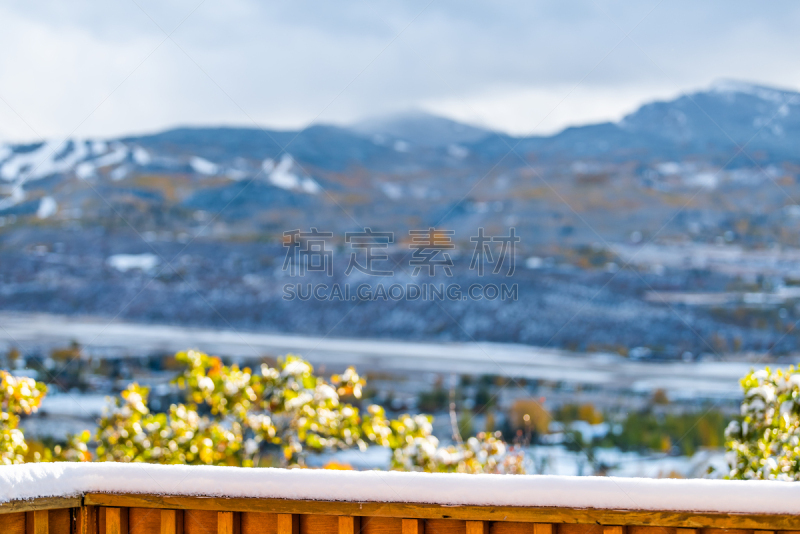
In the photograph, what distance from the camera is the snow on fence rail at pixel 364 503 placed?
0.99m

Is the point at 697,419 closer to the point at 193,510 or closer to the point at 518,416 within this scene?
the point at 518,416

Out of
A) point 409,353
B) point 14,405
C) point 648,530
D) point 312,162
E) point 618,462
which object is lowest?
point 618,462

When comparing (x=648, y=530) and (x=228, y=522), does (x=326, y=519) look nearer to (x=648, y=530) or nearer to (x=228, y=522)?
(x=228, y=522)

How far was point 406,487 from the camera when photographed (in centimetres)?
106

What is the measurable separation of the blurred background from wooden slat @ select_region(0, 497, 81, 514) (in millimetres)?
4691

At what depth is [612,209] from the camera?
327 inches

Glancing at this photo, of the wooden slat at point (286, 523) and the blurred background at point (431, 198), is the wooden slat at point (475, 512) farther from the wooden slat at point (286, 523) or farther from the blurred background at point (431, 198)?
the blurred background at point (431, 198)

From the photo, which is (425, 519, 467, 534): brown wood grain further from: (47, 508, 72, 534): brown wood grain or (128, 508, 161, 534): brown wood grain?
(47, 508, 72, 534): brown wood grain

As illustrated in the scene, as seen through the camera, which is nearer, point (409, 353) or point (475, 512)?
point (475, 512)

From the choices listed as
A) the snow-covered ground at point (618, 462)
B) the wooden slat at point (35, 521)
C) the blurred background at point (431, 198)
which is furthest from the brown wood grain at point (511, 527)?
the blurred background at point (431, 198)

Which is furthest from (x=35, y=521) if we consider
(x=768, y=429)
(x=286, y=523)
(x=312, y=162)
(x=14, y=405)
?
(x=312, y=162)

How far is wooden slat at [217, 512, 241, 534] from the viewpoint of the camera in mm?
1139

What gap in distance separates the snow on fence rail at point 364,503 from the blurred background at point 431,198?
469 centimetres

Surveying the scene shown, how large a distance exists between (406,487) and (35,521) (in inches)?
25.0
